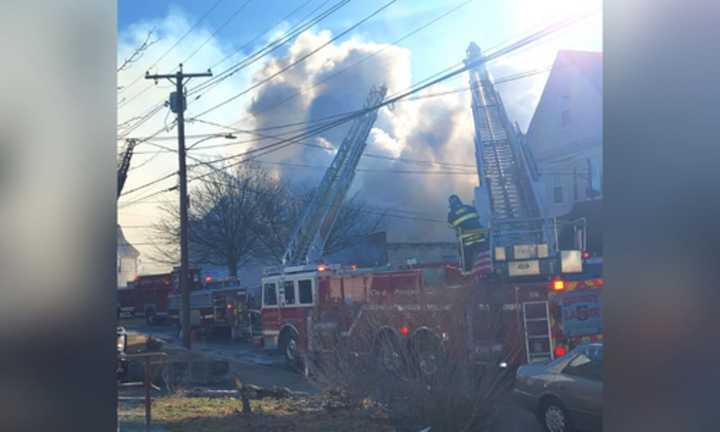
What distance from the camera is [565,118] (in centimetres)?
533

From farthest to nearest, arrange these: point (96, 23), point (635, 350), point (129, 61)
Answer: point (129, 61) → point (96, 23) → point (635, 350)

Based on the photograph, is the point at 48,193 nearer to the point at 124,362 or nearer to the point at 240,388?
the point at 240,388

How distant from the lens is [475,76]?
4.64m

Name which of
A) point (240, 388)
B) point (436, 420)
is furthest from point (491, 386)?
point (240, 388)

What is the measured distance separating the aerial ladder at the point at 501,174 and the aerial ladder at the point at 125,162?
7.75 ft

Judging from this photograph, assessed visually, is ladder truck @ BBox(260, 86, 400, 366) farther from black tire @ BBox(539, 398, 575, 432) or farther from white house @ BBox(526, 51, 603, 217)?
black tire @ BBox(539, 398, 575, 432)

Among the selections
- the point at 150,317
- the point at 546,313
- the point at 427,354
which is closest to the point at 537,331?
the point at 546,313

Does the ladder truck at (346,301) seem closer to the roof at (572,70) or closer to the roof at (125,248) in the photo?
the roof at (572,70)

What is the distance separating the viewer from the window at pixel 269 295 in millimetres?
9867

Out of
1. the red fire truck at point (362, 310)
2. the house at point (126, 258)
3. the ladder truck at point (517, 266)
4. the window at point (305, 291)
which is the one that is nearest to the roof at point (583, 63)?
the ladder truck at point (517, 266)

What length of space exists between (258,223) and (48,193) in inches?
210

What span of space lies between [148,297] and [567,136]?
6568 mm

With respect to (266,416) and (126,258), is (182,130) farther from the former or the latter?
(266,416)

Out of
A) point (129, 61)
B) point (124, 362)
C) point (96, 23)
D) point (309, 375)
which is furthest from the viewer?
point (309, 375)
